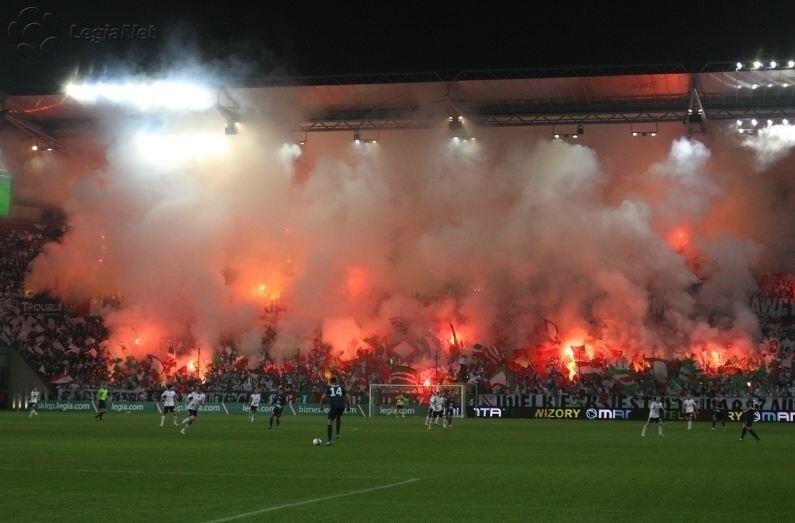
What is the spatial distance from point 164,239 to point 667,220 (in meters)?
29.5

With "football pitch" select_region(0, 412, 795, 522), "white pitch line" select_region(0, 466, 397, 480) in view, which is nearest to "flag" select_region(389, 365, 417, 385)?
"football pitch" select_region(0, 412, 795, 522)

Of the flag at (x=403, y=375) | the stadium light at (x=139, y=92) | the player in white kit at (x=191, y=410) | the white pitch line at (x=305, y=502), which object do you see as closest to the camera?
the white pitch line at (x=305, y=502)

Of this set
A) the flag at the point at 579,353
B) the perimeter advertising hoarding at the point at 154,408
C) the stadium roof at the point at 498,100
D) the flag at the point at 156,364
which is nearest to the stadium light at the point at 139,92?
the stadium roof at the point at 498,100

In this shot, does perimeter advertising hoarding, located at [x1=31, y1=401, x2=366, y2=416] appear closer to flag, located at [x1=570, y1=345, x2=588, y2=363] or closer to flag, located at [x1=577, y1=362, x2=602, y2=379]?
flag, located at [x1=577, y1=362, x2=602, y2=379]

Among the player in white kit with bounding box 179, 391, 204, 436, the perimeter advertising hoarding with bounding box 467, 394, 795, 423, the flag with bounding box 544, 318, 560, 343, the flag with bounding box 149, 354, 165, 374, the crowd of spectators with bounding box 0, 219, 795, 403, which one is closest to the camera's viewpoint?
the player in white kit with bounding box 179, 391, 204, 436

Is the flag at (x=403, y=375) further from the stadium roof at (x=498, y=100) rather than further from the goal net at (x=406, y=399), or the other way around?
the stadium roof at (x=498, y=100)

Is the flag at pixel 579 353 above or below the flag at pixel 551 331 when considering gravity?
below

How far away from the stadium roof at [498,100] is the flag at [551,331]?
12.5m

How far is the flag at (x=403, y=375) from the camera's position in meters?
54.2

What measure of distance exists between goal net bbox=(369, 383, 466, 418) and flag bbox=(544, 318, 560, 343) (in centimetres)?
884

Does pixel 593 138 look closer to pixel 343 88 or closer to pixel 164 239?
Result: pixel 343 88

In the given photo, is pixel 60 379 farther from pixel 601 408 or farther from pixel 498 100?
pixel 601 408

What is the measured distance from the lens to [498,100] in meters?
47.8

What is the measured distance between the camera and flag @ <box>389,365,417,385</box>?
178 ft
